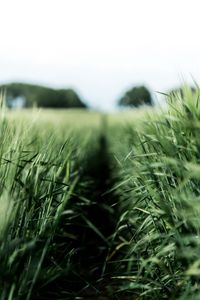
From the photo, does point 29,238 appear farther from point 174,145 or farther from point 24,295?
point 174,145

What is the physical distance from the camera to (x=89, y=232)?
456 cm

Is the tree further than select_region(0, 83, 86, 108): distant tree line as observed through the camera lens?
No

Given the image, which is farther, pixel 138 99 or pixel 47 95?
pixel 47 95

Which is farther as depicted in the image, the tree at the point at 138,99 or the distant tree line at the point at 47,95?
the distant tree line at the point at 47,95

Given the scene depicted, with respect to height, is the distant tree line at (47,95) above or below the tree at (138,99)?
below

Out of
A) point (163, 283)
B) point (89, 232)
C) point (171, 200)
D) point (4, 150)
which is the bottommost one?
point (89, 232)

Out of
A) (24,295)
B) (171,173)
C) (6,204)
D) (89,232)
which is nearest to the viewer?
(6,204)

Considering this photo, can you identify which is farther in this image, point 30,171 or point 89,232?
point 89,232

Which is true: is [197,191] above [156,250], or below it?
above

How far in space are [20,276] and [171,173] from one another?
71cm

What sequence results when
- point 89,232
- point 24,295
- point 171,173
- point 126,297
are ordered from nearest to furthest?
point 24,295 < point 171,173 < point 126,297 < point 89,232

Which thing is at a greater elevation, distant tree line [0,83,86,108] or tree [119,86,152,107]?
tree [119,86,152,107]

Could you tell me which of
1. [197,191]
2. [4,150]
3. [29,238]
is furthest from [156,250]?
[4,150]

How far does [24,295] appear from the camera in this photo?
2021 millimetres
